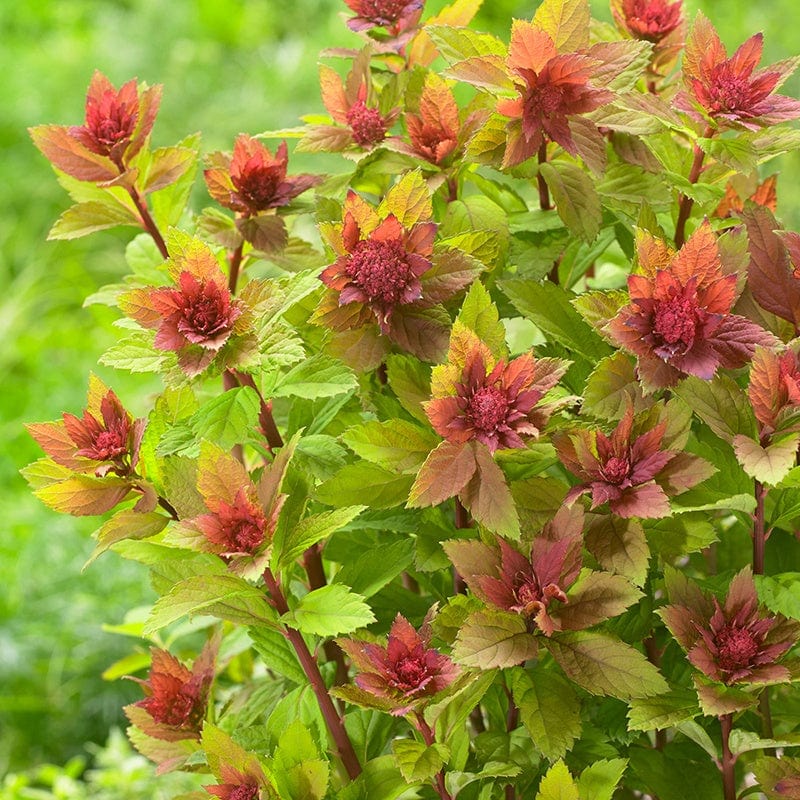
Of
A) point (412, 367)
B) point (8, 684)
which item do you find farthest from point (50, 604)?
point (412, 367)

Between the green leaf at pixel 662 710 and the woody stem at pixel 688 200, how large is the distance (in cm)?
29

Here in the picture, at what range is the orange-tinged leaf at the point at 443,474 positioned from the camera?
546mm

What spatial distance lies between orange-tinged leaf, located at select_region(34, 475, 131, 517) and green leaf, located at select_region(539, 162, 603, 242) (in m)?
0.30

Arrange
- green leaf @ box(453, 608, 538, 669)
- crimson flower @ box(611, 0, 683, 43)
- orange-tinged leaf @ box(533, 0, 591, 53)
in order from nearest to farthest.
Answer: green leaf @ box(453, 608, 538, 669)
orange-tinged leaf @ box(533, 0, 591, 53)
crimson flower @ box(611, 0, 683, 43)

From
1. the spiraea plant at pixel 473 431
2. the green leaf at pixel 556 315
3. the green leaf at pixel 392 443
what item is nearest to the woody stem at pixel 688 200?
the spiraea plant at pixel 473 431

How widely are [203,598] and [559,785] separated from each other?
21 centimetres

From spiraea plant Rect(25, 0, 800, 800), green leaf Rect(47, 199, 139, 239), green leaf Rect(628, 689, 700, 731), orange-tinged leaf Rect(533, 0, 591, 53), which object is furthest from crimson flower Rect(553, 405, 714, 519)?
green leaf Rect(47, 199, 139, 239)

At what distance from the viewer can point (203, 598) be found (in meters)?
0.56

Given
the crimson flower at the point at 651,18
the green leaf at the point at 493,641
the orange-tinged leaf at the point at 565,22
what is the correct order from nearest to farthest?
the green leaf at the point at 493,641 < the orange-tinged leaf at the point at 565,22 < the crimson flower at the point at 651,18

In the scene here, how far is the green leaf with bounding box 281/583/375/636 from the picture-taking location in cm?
55

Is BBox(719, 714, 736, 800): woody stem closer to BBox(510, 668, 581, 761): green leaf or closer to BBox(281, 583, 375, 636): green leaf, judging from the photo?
BBox(510, 668, 581, 761): green leaf

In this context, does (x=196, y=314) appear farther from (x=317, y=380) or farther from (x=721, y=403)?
(x=721, y=403)

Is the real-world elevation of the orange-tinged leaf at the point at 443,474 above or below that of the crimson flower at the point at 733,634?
above

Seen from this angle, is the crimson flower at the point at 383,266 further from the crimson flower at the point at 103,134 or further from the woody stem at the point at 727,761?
the woody stem at the point at 727,761
